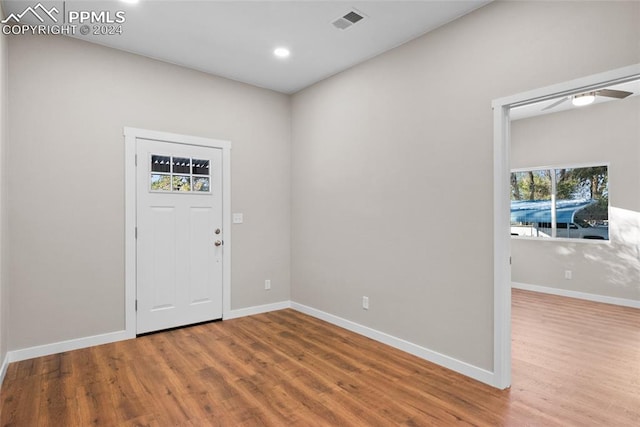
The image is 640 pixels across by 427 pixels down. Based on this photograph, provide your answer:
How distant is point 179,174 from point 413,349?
3119 mm

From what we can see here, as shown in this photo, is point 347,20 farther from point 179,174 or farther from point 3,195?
point 3,195

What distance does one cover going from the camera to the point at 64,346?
323 cm

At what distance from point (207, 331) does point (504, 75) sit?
378 centimetres

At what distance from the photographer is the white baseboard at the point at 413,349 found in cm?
270

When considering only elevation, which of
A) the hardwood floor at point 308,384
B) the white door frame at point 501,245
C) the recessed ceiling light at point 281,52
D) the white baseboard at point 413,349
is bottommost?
the hardwood floor at point 308,384

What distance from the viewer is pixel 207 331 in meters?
3.85

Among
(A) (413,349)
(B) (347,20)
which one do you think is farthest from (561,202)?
(B) (347,20)

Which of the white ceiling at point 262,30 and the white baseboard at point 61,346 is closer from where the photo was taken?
the white ceiling at point 262,30

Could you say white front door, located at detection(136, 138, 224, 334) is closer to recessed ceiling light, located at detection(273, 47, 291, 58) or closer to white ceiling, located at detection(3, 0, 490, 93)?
white ceiling, located at detection(3, 0, 490, 93)

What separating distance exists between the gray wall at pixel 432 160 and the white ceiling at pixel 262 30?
23cm

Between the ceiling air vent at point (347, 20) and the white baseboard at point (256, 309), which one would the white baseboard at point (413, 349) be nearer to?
the white baseboard at point (256, 309)

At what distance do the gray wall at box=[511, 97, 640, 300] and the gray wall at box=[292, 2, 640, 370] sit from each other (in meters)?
3.75

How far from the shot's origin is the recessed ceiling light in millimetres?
3529

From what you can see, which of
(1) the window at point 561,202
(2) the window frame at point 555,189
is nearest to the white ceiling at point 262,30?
(2) the window frame at point 555,189
